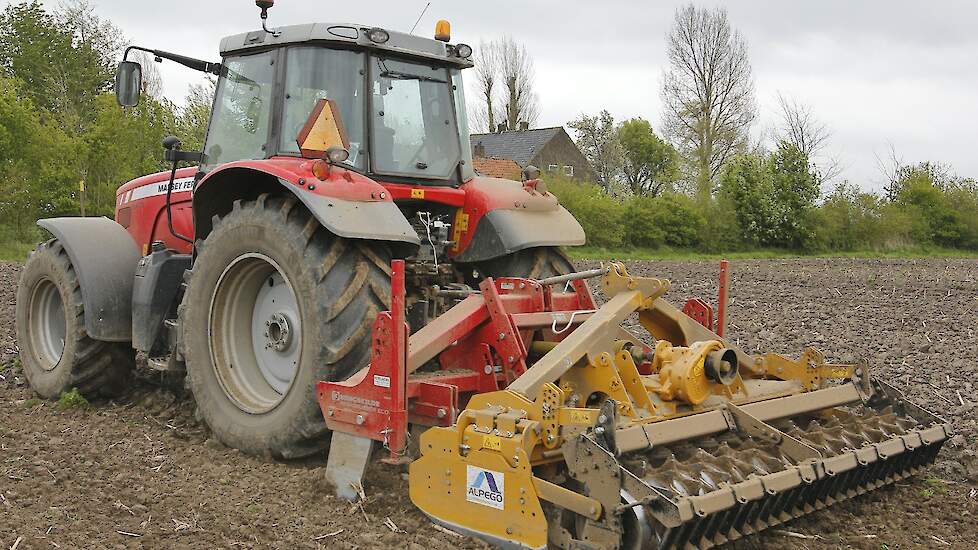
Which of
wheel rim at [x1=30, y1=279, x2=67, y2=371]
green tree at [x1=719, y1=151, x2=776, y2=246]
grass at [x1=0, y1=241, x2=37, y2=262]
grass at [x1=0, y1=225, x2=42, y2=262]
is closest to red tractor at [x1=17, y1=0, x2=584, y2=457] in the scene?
wheel rim at [x1=30, y1=279, x2=67, y2=371]

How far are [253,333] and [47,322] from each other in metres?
2.45

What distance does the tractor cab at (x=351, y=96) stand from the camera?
16.7 ft

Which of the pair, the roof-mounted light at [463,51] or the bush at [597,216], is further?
the bush at [597,216]

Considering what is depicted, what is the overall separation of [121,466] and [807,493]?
3.26m

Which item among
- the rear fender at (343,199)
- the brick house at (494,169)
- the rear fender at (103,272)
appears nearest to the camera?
the rear fender at (343,199)

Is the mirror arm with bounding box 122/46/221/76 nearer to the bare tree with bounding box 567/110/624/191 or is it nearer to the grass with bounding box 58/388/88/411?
the grass with bounding box 58/388/88/411

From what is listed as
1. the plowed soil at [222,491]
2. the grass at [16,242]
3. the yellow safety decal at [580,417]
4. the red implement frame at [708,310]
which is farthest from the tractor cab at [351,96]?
the grass at [16,242]

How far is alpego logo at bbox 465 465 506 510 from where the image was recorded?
3598 millimetres

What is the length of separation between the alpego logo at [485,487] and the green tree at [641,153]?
42117 millimetres

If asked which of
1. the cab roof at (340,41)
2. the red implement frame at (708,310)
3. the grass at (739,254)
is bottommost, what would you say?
the grass at (739,254)

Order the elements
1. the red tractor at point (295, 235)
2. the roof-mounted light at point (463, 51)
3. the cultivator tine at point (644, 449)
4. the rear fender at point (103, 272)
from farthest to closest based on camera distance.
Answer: the rear fender at point (103, 272), the roof-mounted light at point (463, 51), the red tractor at point (295, 235), the cultivator tine at point (644, 449)

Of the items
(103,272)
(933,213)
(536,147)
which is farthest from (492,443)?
(536,147)

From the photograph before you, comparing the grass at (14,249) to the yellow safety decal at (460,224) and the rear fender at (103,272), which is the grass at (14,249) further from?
the yellow safety decal at (460,224)

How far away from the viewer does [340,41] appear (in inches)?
200
